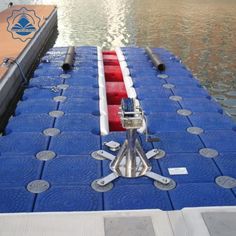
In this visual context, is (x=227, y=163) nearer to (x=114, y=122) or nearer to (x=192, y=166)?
(x=192, y=166)

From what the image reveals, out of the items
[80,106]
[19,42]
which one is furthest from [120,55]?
[80,106]

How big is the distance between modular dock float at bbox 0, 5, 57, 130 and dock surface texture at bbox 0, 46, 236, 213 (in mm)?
1082

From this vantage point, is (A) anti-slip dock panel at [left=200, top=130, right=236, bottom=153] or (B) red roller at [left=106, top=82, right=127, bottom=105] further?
(B) red roller at [left=106, top=82, right=127, bottom=105]

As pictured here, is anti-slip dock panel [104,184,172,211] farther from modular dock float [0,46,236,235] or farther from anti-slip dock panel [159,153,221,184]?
anti-slip dock panel [159,153,221,184]

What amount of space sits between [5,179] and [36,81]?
4146mm

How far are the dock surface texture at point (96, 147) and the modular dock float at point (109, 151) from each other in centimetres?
1

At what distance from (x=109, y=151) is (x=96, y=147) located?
236 millimetres

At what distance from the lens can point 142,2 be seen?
90.2ft

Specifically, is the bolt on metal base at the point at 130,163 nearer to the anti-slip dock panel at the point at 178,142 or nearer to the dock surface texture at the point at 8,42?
the anti-slip dock panel at the point at 178,142

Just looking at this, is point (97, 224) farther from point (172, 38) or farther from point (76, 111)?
point (172, 38)

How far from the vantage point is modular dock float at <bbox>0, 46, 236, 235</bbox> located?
13.5ft

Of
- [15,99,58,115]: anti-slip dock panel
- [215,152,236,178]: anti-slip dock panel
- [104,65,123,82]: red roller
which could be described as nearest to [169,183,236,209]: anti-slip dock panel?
[215,152,236,178]: anti-slip dock panel

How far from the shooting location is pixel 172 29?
1888cm

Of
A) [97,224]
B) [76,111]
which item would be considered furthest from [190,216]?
[76,111]
